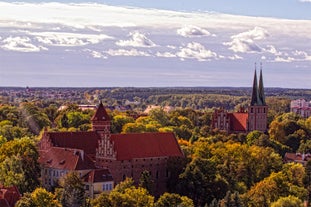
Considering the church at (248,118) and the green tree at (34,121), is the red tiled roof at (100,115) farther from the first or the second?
the church at (248,118)

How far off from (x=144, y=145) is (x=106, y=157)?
531 centimetres

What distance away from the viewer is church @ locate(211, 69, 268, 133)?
13262cm

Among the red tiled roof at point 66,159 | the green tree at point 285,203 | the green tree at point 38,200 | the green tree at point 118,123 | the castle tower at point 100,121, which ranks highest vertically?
the castle tower at point 100,121

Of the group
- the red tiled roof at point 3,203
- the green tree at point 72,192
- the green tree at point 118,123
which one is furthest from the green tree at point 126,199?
the green tree at point 118,123

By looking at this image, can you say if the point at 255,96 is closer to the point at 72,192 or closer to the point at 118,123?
the point at 118,123

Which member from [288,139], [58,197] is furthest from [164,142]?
[288,139]

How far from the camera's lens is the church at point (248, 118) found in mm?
132625

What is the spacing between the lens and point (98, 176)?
260ft

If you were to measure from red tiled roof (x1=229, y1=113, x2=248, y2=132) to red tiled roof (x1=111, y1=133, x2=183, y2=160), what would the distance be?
43855mm

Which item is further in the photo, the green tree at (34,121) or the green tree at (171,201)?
the green tree at (34,121)

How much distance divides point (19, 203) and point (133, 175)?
21307 millimetres

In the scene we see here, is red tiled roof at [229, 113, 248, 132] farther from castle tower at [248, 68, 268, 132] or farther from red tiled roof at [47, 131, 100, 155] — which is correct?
red tiled roof at [47, 131, 100, 155]

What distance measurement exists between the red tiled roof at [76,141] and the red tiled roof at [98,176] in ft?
27.3

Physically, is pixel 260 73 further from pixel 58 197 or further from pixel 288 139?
pixel 58 197
